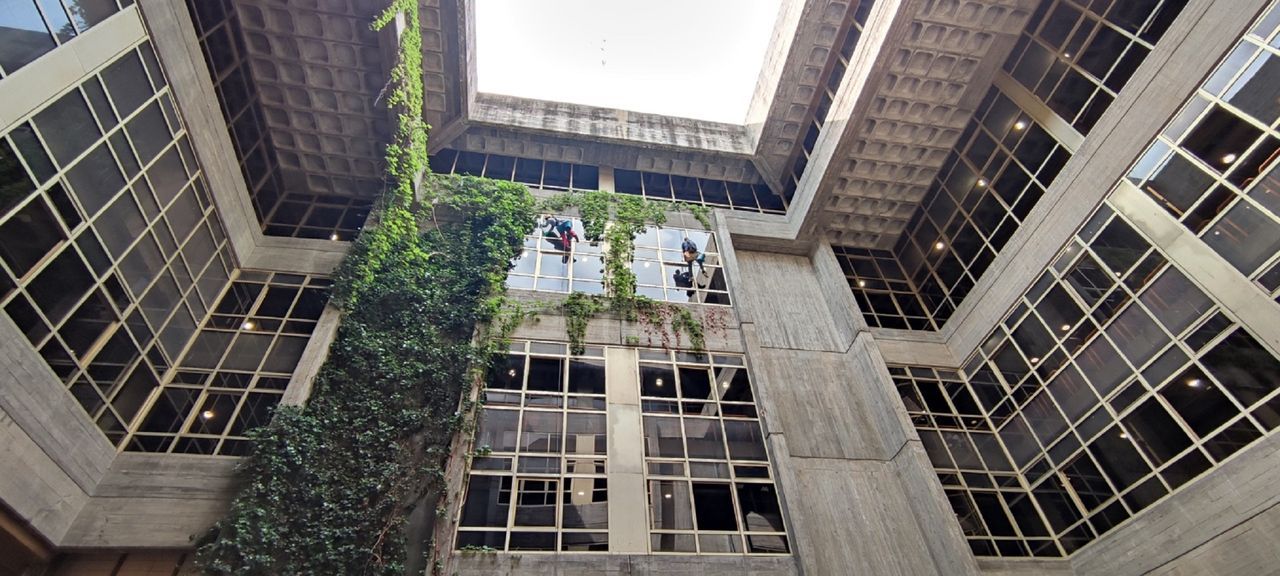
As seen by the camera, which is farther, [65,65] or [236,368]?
[236,368]

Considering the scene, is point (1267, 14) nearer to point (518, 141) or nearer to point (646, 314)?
point (646, 314)

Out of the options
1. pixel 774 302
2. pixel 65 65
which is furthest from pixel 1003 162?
pixel 65 65

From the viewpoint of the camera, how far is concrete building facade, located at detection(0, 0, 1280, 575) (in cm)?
1252

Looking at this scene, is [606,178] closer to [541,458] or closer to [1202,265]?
[541,458]

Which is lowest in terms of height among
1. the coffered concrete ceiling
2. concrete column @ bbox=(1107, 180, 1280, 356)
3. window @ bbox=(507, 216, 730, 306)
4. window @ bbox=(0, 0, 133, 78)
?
concrete column @ bbox=(1107, 180, 1280, 356)

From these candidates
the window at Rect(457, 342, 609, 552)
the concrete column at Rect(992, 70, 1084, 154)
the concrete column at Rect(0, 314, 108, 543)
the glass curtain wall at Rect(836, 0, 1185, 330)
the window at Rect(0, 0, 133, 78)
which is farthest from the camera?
the concrete column at Rect(992, 70, 1084, 154)

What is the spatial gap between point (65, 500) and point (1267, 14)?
1163 inches

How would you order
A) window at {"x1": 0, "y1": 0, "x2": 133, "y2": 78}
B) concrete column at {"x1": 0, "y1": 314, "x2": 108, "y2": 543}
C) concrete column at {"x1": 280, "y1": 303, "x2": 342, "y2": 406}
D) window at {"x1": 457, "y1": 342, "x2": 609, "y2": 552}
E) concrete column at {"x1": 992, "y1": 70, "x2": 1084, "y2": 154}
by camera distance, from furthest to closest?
concrete column at {"x1": 992, "y1": 70, "x2": 1084, "y2": 154} < concrete column at {"x1": 280, "y1": 303, "x2": 342, "y2": 406} < window at {"x1": 457, "y1": 342, "x2": 609, "y2": 552} < concrete column at {"x1": 0, "y1": 314, "x2": 108, "y2": 543} < window at {"x1": 0, "y1": 0, "x2": 133, "y2": 78}

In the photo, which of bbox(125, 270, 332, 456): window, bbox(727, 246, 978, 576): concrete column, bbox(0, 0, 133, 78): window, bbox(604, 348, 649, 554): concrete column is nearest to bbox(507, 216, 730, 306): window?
bbox(727, 246, 978, 576): concrete column

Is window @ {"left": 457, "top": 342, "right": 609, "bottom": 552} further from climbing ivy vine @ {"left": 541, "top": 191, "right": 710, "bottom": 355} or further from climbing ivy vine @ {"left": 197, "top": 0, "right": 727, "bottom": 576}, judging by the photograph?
climbing ivy vine @ {"left": 541, "top": 191, "right": 710, "bottom": 355}

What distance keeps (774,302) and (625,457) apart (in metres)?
9.69

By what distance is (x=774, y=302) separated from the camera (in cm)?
2177

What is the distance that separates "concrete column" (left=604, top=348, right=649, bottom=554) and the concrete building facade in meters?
0.15

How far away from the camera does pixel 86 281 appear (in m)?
13.0
